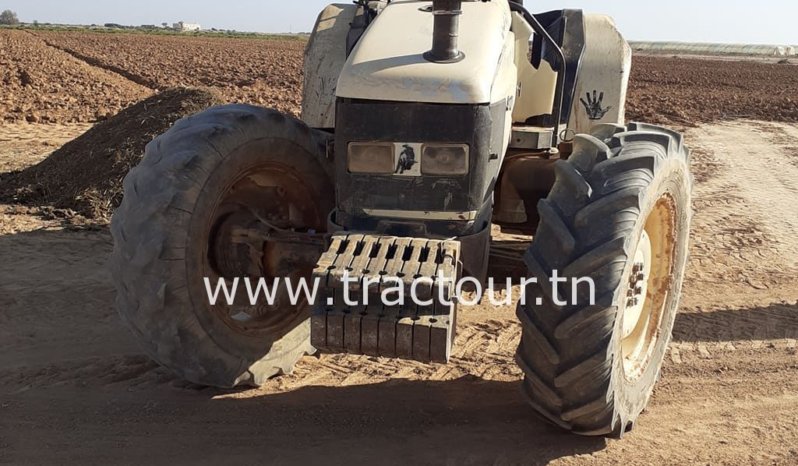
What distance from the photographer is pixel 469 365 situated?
5152 millimetres

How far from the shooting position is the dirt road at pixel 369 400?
13.4 ft

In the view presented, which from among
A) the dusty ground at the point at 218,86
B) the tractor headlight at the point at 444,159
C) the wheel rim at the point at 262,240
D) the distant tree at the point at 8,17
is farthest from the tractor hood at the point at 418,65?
the distant tree at the point at 8,17

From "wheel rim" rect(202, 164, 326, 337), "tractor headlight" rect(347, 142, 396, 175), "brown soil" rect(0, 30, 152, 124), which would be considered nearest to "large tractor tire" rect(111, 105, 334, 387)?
"wheel rim" rect(202, 164, 326, 337)

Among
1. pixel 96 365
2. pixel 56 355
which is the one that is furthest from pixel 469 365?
pixel 56 355

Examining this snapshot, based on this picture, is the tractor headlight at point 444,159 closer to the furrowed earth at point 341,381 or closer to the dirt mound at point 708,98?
the furrowed earth at point 341,381

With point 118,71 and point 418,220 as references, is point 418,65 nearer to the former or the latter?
point 418,220

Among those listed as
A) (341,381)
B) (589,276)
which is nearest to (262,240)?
(341,381)

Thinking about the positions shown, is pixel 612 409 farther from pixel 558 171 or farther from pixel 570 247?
pixel 558 171

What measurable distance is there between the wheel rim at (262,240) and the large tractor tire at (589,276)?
1.43 metres

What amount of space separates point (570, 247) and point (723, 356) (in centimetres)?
254

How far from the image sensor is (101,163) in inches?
355

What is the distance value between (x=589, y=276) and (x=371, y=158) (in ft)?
4.09

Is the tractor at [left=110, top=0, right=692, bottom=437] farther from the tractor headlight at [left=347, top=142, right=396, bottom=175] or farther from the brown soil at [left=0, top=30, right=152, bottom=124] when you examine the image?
the brown soil at [left=0, top=30, right=152, bottom=124]

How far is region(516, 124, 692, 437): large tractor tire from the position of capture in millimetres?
3428
